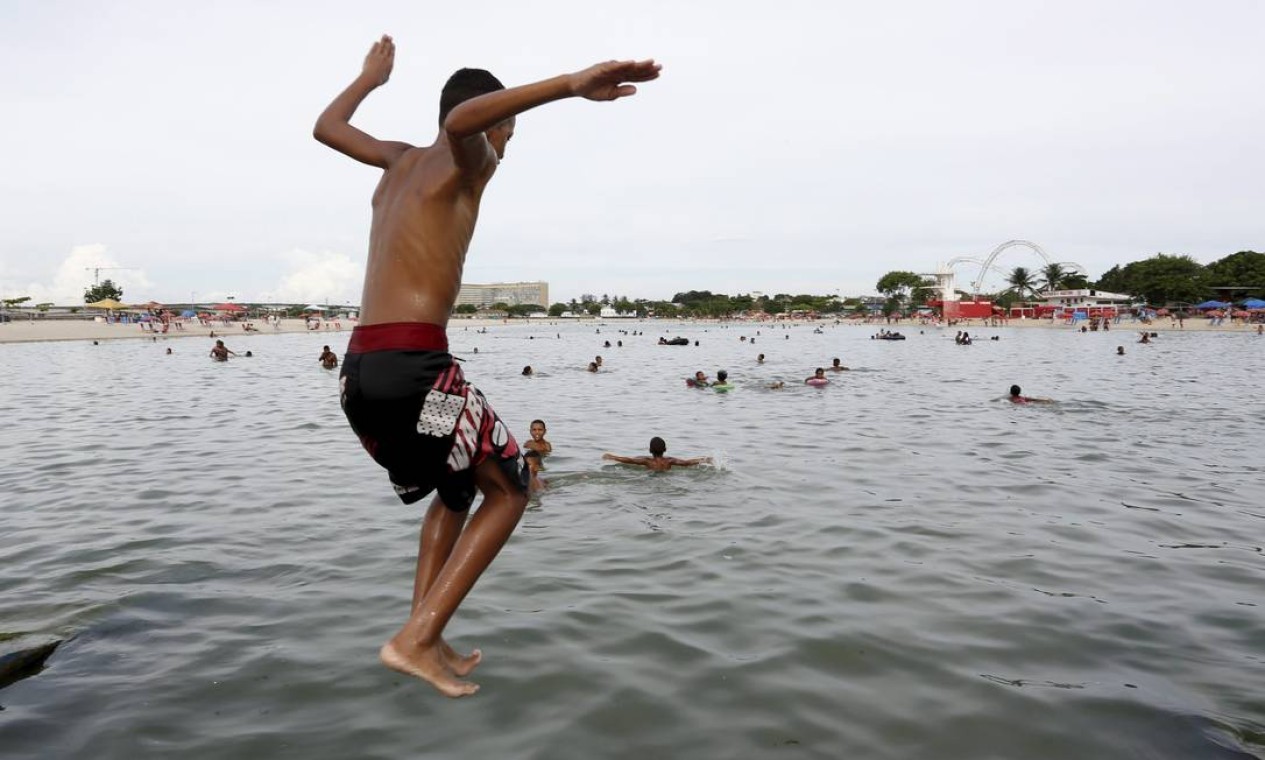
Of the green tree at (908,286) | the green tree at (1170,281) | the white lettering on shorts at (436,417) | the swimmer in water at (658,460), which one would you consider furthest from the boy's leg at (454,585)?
the green tree at (908,286)

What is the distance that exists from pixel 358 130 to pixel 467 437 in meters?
1.82

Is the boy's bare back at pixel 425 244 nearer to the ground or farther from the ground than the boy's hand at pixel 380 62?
nearer to the ground

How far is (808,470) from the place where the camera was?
1349 cm

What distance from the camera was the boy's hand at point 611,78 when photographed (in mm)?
2938

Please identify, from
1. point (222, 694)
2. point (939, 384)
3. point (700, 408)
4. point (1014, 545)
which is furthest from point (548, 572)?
point (939, 384)

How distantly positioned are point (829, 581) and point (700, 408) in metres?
15.5

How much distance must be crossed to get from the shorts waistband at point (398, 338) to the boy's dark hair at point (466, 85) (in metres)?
1.01

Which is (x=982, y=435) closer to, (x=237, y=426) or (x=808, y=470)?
(x=808, y=470)

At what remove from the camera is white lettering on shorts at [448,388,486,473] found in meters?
3.23

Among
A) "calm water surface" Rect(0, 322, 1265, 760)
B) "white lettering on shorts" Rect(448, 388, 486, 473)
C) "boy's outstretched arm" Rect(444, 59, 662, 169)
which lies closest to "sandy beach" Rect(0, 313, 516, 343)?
"calm water surface" Rect(0, 322, 1265, 760)

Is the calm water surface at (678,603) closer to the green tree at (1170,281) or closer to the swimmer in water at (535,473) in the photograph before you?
the swimmer in water at (535,473)

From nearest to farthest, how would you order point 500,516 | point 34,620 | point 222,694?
point 500,516 → point 222,694 → point 34,620

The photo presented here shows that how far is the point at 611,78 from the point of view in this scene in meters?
2.99

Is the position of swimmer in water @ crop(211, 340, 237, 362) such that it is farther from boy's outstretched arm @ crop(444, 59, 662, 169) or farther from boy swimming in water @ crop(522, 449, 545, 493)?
boy's outstretched arm @ crop(444, 59, 662, 169)
